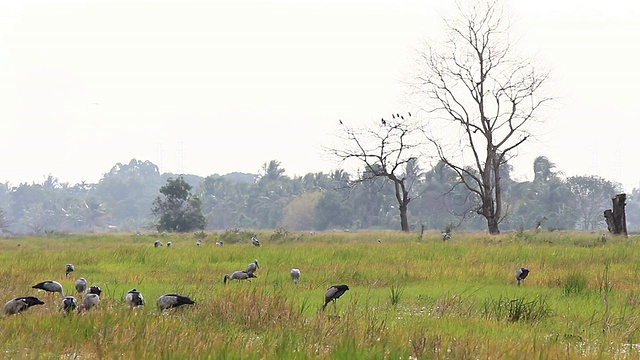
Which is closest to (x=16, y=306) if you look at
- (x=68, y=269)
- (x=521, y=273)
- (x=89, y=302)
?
(x=89, y=302)

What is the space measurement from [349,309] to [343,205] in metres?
86.4

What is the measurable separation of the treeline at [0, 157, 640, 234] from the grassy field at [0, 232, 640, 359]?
49.4 m

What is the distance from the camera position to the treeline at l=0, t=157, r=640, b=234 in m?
87.4

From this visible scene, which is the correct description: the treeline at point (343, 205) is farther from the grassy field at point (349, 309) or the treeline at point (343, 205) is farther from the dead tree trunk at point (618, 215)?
the grassy field at point (349, 309)

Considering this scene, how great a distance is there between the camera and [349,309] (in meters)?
6.73

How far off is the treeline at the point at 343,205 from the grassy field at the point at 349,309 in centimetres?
4936

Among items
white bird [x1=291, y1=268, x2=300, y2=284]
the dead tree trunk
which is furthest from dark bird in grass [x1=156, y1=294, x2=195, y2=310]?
the dead tree trunk

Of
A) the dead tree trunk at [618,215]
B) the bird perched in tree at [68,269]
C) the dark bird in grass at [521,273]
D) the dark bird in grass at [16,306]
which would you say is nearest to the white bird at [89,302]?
the dark bird in grass at [16,306]

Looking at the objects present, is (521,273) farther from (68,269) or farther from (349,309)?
(68,269)

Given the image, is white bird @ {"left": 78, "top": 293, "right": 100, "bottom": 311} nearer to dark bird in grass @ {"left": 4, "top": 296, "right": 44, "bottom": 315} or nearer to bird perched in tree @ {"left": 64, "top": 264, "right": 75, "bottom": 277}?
dark bird in grass @ {"left": 4, "top": 296, "right": 44, "bottom": 315}

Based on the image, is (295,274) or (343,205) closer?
(295,274)

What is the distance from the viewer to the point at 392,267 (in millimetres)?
13367

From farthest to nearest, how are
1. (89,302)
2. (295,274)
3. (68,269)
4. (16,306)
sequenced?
1. (68,269)
2. (295,274)
3. (89,302)
4. (16,306)

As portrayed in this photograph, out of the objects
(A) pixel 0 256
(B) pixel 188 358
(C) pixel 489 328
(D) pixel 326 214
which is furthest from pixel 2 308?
(D) pixel 326 214
